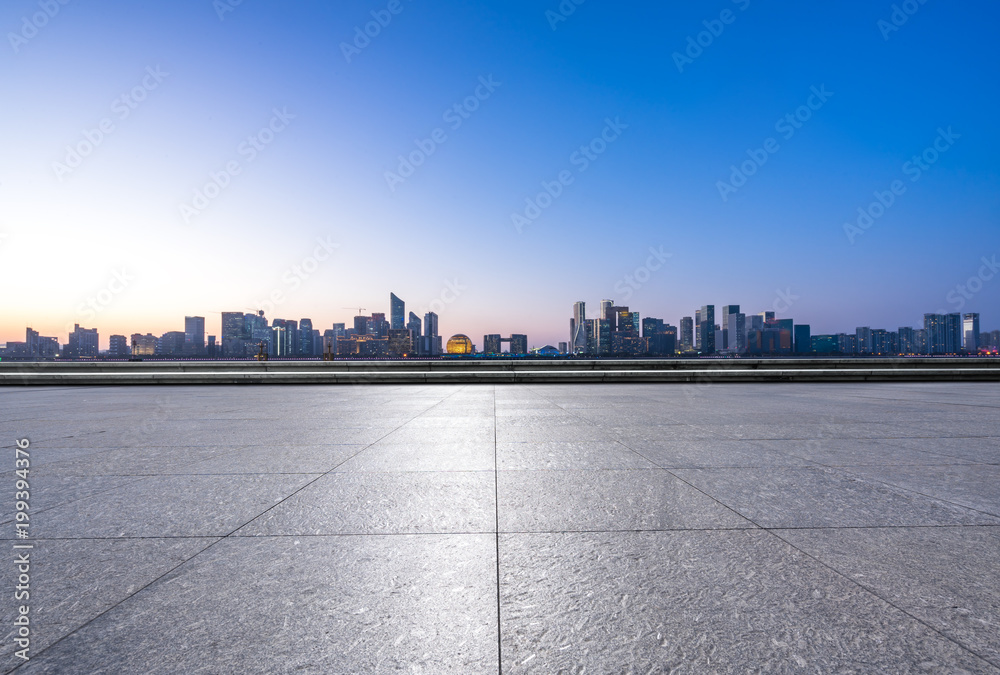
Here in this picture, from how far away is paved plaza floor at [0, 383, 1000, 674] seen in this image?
1932mm

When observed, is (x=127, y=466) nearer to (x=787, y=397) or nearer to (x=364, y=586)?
(x=364, y=586)

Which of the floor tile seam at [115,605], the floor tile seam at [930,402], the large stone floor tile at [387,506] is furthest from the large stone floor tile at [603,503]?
the floor tile seam at [930,402]

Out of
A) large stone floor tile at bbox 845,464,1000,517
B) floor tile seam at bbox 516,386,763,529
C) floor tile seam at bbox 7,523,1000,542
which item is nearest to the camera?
floor tile seam at bbox 7,523,1000,542

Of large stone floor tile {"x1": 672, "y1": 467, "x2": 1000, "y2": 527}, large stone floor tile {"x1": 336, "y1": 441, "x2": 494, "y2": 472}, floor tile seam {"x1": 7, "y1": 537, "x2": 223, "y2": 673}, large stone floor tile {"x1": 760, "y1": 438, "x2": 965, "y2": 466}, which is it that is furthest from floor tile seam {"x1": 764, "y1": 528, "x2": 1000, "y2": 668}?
floor tile seam {"x1": 7, "y1": 537, "x2": 223, "y2": 673}

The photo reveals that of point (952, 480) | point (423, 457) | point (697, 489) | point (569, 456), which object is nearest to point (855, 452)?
point (952, 480)

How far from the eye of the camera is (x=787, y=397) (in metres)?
11.8

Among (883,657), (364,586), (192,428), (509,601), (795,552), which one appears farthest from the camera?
(192,428)

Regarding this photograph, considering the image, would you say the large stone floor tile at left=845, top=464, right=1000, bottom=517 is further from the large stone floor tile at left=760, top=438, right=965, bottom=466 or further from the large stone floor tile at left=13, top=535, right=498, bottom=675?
the large stone floor tile at left=13, top=535, right=498, bottom=675

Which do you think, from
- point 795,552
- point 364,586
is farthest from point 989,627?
point 364,586

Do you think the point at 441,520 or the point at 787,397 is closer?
the point at 441,520

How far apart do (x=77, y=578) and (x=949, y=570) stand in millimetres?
4883

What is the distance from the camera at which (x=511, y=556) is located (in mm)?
2793

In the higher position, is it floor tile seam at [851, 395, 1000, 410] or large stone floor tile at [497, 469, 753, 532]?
large stone floor tile at [497, 469, 753, 532]

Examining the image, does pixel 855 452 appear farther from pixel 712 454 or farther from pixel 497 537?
pixel 497 537
